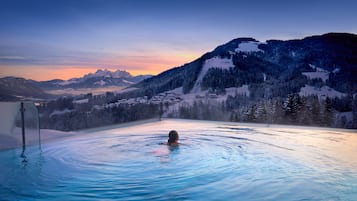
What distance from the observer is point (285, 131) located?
6352 millimetres

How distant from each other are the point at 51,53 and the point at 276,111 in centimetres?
660

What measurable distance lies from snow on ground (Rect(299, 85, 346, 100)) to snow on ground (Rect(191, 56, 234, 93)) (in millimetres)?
2810

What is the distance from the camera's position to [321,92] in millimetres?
11875

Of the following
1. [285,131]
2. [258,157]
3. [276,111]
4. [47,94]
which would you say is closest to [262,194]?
[258,157]

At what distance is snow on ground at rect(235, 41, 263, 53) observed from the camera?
12154mm

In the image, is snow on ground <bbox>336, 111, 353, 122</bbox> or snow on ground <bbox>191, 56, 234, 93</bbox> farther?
snow on ground <bbox>191, 56, 234, 93</bbox>

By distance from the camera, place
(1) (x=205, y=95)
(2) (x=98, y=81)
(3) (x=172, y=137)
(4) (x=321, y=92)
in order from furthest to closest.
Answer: (1) (x=205, y=95)
(4) (x=321, y=92)
(2) (x=98, y=81)
(3) (x=172, y=137)

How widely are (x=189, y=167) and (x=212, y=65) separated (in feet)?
31.0

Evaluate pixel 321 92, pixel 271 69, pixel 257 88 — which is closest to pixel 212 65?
pixel 257 88

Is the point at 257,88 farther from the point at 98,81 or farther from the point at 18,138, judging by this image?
the point at 18,138

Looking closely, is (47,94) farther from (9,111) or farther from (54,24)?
(9,111)

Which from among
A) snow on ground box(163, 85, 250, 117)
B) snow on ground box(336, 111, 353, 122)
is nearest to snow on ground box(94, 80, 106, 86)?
snow on ground box(163, 85, 250, 117)

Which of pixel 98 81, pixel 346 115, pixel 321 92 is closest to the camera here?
pixel 346 115

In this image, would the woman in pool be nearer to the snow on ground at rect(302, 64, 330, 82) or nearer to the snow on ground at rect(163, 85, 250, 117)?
the snow on ground at rect(163, 85, 250, 117)
